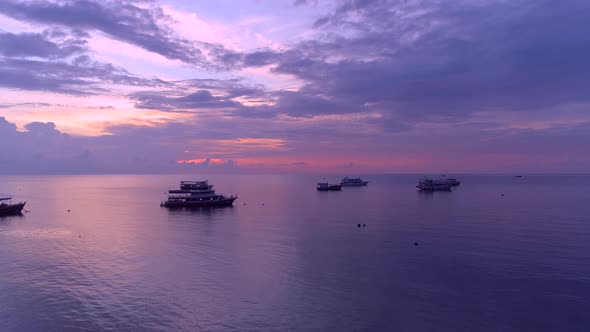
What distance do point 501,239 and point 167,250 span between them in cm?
5683

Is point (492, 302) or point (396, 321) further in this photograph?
point (492, 302)

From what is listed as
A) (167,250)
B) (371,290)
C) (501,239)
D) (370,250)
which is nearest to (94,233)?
(167,250)

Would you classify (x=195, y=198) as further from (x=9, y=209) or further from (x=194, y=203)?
(x=9, y=209)

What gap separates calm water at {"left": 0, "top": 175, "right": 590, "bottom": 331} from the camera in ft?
116

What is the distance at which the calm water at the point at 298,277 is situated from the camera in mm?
35281

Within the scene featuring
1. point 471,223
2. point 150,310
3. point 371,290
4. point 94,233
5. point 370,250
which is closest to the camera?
point 150,310

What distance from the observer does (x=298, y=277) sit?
1845 inches

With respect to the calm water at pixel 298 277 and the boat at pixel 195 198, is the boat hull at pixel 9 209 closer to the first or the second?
the calm water at pixel 298 277

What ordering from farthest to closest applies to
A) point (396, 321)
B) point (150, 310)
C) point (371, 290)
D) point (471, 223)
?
point (471, 223), point (371, 290), point (150, 310), point (396, 321)

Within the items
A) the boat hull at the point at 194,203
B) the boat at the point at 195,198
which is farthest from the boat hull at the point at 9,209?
the boat hull at the point at 194,203

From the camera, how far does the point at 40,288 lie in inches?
1720

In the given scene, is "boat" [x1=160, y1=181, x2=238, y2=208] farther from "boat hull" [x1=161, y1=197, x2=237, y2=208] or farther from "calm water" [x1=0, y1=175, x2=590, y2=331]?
"calm water" [x1=0, y1=175, x2=590, y2=331]

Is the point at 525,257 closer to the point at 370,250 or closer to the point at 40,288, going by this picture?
the point at 370,250

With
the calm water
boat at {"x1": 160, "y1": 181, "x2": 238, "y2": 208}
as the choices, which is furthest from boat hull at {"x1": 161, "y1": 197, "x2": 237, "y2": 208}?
the calm water
